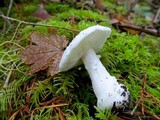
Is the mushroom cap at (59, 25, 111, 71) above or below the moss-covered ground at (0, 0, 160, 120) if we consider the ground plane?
above

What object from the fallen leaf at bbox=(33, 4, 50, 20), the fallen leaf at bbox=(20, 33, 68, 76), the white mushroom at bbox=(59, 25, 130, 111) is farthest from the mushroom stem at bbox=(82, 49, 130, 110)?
the fallen leaf at bbox=(33, 4, 50, 20)

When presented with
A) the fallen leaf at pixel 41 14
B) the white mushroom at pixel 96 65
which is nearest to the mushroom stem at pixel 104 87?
the white mushroom at pixel 96 65

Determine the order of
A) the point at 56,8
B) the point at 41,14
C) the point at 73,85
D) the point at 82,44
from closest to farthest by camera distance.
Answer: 1. the point at 82,44
2. the point at 73,85
3. the point at 41,14
4. the point at 56,8

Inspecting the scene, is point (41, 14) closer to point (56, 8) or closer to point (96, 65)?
point (56, 8)

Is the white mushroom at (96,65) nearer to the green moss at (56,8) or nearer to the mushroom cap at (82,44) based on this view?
the mushroom cap at (82,44)

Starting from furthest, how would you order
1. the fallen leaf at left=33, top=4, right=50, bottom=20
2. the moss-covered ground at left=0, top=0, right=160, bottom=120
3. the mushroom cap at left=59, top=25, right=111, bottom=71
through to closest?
the fallen leaf at left=33, top=4, right=50, bottom=20 < the moss-covered ground at left=0, top=0, right=160, bottom=120 < the mushroom cap at left=59, top=25, right=111, bottom=71

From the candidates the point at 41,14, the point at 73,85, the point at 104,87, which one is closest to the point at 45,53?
the point at 73,85

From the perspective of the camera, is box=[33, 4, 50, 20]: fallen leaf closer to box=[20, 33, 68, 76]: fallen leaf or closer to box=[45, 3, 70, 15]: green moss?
box=[45, 3, 70, 15]: green moss

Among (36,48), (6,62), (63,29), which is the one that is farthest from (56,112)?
(63,29)
